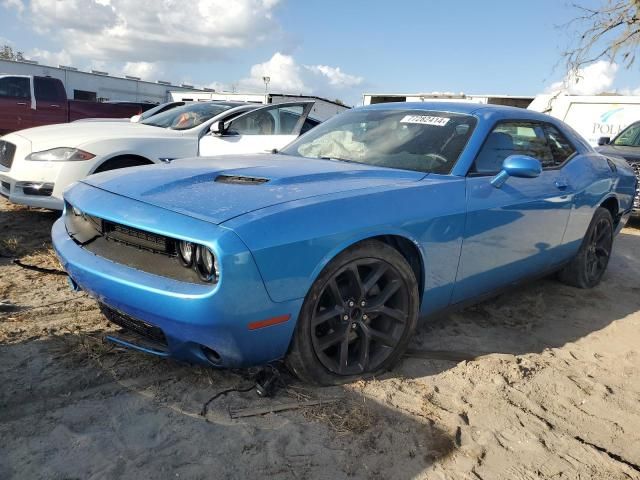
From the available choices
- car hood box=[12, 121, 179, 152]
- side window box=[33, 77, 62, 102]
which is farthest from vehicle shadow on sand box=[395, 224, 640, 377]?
side window box=[33, 77, 62, 102]

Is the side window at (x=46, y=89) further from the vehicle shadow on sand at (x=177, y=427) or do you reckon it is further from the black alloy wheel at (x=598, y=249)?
the black alloy wheel at (x=598, y=249)

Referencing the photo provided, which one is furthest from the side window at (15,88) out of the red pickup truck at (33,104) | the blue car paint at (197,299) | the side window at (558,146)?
the side window at (558,146)

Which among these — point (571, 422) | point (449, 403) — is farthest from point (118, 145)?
point (571, 422)

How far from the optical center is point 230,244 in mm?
2129

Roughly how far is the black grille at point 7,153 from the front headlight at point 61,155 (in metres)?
0.36

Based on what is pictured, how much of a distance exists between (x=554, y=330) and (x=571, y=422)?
1.33 meters

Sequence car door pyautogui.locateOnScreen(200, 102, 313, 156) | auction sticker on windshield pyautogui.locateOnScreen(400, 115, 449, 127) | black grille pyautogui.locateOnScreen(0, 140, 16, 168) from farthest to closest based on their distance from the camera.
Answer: car door pyautogui.locateOnScreen(200, 102, 313, 156)
black grille pyautogui.locateOnScreen(0, 140, 16, 168)
auction sticker on windshield pyautogui.locateOnScreen(400, 115, 449, 127)

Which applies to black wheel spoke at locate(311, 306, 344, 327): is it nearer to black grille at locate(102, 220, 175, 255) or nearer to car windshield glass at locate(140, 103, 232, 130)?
black grille at locate(102, 220, 175, 255)

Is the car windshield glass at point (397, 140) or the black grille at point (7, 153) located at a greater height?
the car windshield glass at point (397, 140)

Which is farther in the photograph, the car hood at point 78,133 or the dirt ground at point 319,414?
the car hood at point 78,133

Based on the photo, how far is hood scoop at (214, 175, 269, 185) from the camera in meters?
2.76

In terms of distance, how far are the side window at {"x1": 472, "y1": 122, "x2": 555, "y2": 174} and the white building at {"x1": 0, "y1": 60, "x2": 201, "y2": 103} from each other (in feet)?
86.8

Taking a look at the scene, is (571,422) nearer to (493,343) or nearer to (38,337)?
(493,343)

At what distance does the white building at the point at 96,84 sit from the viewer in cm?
2584
